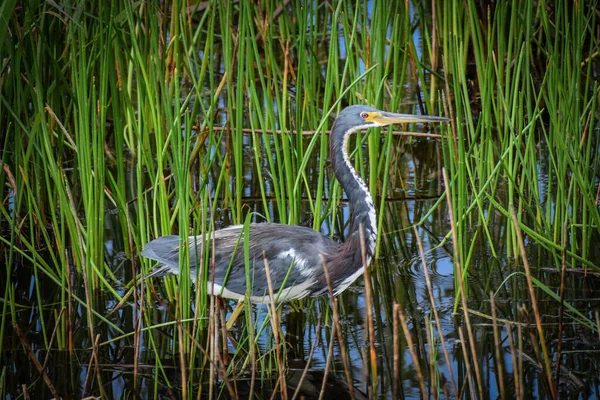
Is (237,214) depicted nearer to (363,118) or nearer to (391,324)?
(363,118)

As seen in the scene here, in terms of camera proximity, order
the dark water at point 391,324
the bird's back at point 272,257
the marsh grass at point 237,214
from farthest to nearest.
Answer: the bird's back at point 272,257 < the dark water at point 391,324 < the marsh grass at point 237,214

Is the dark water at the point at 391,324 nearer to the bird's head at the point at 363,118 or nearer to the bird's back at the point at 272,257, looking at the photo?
the bird's back at the point at 272,257

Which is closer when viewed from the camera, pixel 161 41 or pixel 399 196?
pixel 161 41

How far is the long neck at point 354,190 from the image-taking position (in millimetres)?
3889

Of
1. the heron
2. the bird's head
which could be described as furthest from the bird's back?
the bird's head

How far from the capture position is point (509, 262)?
14.8ft

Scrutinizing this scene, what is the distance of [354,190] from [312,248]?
0.33 metres

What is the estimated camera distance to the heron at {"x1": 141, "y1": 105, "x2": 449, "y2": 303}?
12.6 ft

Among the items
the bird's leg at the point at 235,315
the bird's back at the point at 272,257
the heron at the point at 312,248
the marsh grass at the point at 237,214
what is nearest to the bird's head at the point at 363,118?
the heron at the point at 312,248

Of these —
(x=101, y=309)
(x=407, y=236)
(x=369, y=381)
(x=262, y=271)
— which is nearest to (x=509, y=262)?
(x=407, y=236)

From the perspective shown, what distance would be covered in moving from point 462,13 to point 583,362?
3435 mm

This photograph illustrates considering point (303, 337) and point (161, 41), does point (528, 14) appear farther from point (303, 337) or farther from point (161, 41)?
point (161, 41)

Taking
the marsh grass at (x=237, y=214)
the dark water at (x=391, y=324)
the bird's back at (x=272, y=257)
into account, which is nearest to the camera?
the marsh grass at (x=237, y=214)

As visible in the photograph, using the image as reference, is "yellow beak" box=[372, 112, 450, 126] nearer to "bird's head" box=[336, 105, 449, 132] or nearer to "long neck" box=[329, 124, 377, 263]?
"bird's head" box=[336, 105, 449, 132]
